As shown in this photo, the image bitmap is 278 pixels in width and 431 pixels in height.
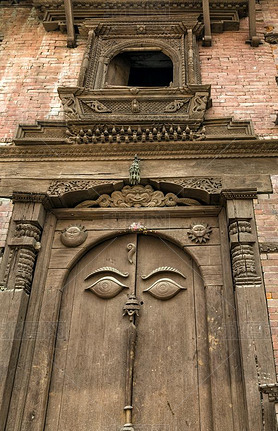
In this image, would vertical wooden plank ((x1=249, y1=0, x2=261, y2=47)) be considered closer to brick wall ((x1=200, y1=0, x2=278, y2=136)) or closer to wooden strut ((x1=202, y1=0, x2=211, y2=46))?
brick wall ((x1=200, y1=0, x2=278, y2=136))

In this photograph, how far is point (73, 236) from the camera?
5.13 m

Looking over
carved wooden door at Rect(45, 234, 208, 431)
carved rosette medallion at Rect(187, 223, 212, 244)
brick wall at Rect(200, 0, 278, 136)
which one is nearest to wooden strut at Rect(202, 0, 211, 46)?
brick wall at Rect(200, 0, 278, 136)

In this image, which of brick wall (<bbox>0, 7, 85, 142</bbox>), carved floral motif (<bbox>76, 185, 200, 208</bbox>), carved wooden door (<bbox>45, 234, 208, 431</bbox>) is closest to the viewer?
carved wooden door (<bbox>45, 234, 208, 431</bbox>)

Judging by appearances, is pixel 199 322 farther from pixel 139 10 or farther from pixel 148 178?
pixel 139 10

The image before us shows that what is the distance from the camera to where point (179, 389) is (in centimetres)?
427

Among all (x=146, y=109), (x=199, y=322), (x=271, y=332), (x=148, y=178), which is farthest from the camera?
(x=146, y=109)

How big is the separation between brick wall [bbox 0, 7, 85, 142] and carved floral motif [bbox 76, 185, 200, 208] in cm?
151

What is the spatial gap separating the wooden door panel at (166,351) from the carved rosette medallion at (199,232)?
0.25m

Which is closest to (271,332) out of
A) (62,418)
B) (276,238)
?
(276,238)

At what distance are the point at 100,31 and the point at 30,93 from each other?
5.87ft

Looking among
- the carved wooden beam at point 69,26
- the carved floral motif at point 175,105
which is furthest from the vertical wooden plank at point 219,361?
the carved wooden beam at point 69,26

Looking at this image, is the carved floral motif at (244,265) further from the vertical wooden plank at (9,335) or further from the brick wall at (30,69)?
the brick wall at (30,69)

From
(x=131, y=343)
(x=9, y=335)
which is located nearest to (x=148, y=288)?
(x=131, y=343)

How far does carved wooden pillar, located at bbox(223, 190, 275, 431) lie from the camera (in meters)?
3.77
